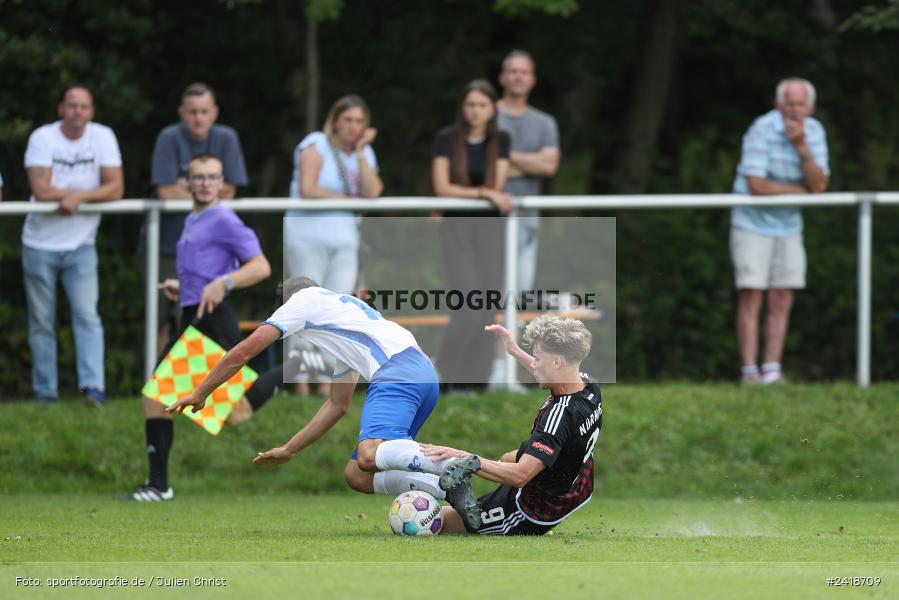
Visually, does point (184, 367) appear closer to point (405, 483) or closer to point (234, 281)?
point (234, 281)

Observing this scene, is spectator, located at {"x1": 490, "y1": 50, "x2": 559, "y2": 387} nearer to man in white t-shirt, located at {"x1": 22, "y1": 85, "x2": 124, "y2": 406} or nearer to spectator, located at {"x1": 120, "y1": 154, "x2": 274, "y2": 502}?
spectator, located at {"x1": 120, "y1": 154, "x2": 274, "y2": 502}

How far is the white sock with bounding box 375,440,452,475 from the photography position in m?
8.84

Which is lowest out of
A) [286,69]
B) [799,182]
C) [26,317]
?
[26,317]

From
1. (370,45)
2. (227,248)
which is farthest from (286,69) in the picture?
(227,248)

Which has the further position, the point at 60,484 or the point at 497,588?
the point at 60,484

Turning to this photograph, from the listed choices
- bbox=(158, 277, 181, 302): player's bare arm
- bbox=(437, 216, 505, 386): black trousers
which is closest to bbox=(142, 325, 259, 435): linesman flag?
bbox=(158, 277, 181, 302): player's bare arm

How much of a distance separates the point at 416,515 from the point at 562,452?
0.85m

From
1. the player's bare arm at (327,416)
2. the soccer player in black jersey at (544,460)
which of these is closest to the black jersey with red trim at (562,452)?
the soccer player in black jersey at (544,460)

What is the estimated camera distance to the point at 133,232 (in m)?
14.1

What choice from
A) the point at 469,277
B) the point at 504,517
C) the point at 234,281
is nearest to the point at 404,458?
the point at 504,517

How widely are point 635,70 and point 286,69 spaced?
4.40 metres

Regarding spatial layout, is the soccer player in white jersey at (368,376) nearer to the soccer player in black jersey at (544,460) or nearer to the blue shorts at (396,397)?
the blue shorts at (396,397)

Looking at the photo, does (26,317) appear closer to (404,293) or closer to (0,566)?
(404,293)

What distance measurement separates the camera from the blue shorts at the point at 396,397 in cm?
920
